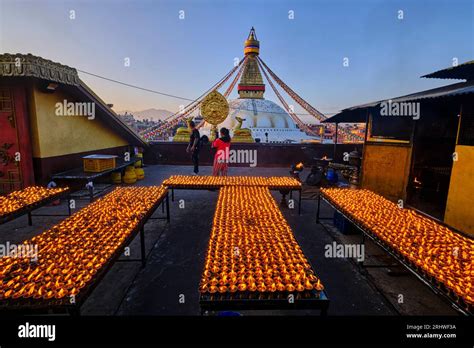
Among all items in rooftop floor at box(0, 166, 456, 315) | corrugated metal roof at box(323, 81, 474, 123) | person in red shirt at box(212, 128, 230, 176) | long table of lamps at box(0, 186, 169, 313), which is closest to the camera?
long table of lamps at box(0, 186, 169, 313)

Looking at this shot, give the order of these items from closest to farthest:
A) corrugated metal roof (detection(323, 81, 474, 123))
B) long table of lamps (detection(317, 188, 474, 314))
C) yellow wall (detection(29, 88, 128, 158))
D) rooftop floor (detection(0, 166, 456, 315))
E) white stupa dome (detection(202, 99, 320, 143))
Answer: long table of lamps (detection(317, 188, 474, 314))
rooftop floor (detection(0, 166, 456, 315))
corrugated metal roof (detection(323, 81, 474, 123))
yellow wall (detection(29, 88, 128, 158))
white stupa dome (detection(202, 99, 320, 143))

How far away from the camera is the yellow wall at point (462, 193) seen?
202 inches

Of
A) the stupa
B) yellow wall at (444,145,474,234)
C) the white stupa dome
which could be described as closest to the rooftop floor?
yellow wall at (444,145,474,234)

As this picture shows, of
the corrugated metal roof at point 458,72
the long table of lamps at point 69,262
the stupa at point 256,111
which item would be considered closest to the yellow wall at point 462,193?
the corrugated metal roof at point 458,72

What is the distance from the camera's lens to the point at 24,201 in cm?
468

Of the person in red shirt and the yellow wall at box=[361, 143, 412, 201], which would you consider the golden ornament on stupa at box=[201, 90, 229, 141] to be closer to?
the person in red shirt

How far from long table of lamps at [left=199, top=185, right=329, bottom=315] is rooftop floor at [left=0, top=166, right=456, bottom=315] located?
1.09m

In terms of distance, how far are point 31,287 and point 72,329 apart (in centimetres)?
66

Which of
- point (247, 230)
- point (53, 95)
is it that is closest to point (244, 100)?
point (53, 95)

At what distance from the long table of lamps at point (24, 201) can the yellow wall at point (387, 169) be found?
9417 millimetres

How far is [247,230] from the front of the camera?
11.0 ft

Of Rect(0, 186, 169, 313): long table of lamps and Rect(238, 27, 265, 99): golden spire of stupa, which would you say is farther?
Rect(238, 27, 265, 99): golden spire of stupa

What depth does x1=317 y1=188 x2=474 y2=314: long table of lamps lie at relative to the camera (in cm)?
224

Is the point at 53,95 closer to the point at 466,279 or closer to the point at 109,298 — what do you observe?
the point at 109,298
